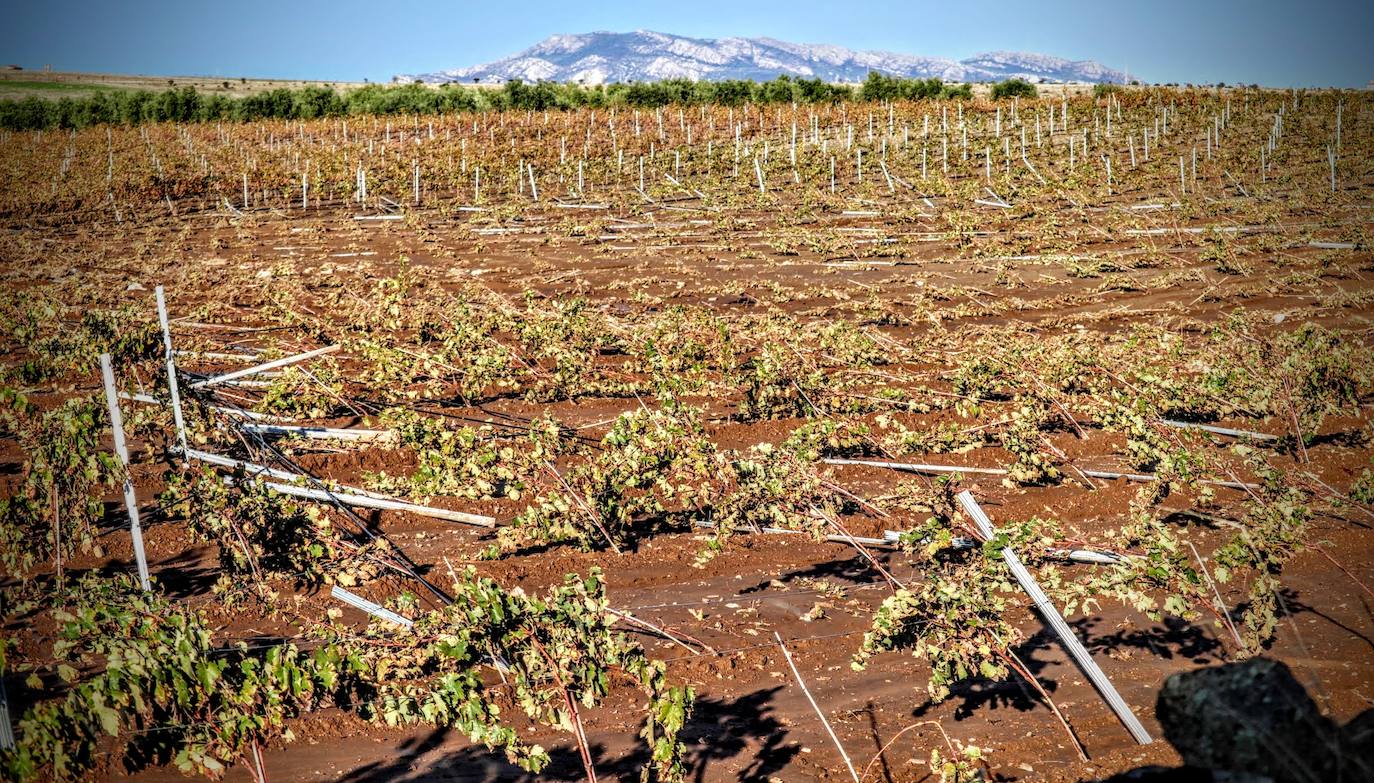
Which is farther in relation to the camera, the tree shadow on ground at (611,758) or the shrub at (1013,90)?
the shrub at (1013,90)

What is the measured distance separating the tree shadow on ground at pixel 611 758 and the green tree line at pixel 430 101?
48.2 m

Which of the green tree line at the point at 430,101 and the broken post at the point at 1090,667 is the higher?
the green tree line at the point at 430,101

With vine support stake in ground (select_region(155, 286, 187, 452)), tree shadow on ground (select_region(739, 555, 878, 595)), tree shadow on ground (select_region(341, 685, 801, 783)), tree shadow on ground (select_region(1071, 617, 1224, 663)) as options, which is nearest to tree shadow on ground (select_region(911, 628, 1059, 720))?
tree shadow on ground (select_region(1071, 617, 1224, 663))

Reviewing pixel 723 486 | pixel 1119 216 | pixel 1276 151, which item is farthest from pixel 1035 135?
pixel 723 486

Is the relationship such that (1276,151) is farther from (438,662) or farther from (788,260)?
(438,662)

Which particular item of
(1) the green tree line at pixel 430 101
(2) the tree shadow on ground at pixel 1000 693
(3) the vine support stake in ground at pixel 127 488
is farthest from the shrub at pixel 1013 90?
(3) the vine support stake in ground at pixel 127 488

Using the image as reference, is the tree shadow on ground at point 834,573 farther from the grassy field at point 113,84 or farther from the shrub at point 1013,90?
the grassy field at point 113,84

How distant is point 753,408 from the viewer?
996 cm

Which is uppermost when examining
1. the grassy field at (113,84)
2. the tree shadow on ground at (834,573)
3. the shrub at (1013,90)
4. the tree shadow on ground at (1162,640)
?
the grassy field at (113,84)

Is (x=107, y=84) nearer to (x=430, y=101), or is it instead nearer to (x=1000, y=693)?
(x=430, y=101)

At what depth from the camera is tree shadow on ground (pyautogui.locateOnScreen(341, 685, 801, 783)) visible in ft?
15.4

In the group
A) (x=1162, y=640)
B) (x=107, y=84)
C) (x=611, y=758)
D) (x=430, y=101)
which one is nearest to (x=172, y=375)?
(x=611, y=758)

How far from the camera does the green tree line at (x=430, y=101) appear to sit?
5022cm

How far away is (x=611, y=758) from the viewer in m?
4.79
